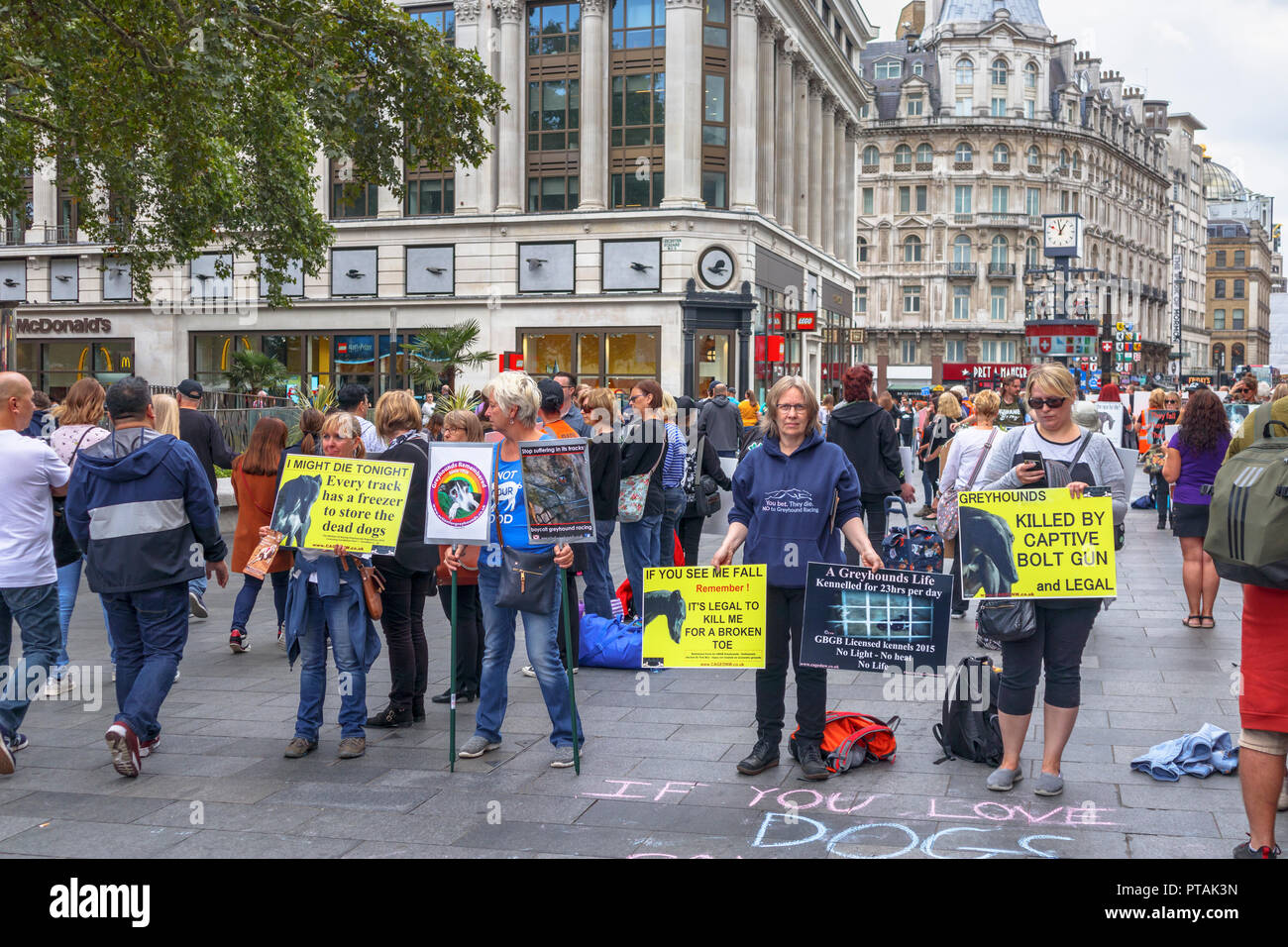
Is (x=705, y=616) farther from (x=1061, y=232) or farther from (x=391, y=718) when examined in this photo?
(x=1061, y=232)

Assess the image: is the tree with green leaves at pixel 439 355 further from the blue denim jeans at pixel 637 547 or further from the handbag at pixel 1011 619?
the handbag at pixel 1011 619

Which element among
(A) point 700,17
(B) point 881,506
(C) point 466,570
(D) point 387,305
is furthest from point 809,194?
(C) point 466,570

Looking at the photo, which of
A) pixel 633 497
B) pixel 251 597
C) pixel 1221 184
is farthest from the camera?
pixel 1221 184

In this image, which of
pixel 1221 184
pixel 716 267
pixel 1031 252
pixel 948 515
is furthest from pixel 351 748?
pixel 1221 184

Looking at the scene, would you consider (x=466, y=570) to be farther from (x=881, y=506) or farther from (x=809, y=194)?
(x=809, y=194)

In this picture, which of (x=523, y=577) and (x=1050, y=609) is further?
(x=523, y=577)

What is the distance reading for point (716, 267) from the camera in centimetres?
4184

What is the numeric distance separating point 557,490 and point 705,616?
38.6 inches

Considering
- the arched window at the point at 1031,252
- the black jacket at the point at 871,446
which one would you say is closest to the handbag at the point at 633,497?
the black jacket at the point at 871,446

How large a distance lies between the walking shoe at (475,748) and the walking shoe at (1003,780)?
2568mm

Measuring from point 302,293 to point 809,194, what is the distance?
22.0m

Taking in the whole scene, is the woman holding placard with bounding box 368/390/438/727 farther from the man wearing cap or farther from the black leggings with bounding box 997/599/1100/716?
the man wearing cap

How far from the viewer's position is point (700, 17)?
4128 centimetres

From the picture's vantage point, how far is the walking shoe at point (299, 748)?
6500mm
